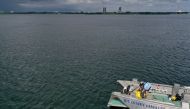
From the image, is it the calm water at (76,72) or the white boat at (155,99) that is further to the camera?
the calm water at (76,72)

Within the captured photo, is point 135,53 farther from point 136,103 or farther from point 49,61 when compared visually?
point 136,103

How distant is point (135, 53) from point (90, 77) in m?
20.2

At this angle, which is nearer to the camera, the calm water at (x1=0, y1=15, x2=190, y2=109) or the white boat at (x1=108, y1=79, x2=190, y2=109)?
the white boat at (x1=108, y1=79, x2=190, y2=109)

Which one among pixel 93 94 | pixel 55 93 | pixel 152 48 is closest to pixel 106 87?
pixel 93 94

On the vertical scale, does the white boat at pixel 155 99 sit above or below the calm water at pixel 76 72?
above

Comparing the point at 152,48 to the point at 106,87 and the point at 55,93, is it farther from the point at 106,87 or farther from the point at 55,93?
the point at 55,93

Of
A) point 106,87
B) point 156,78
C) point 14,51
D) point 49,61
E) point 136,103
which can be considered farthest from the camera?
point 14,51

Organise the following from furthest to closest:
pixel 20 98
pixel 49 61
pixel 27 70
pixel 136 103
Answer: pixel 49 61 → pixel 27 70 → pixel 20 98 → pixel 136 103

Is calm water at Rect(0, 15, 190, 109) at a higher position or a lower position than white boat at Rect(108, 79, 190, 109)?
lower

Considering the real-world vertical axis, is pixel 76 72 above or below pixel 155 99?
below

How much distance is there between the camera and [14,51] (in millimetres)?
55938

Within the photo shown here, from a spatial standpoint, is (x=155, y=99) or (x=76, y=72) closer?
(x=155, y=99)

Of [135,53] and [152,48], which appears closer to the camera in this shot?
[135,53]

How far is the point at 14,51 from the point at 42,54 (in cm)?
860
